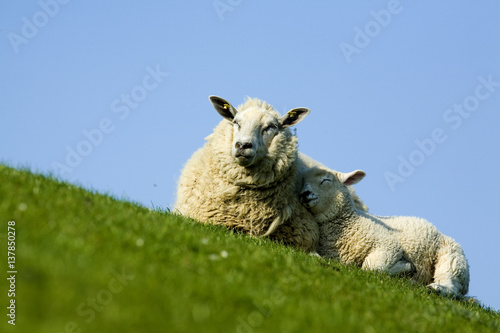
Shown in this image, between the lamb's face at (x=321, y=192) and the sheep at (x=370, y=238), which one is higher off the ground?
the lamb's face at (x=321, y=192)

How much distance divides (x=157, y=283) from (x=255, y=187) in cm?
562

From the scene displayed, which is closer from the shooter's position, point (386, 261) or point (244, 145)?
point (244, 145)

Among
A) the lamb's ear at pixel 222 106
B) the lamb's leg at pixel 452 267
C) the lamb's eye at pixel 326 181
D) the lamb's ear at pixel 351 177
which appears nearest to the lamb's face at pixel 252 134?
the lamb's ear at pixel 222 106

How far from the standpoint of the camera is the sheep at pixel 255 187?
10297 mm

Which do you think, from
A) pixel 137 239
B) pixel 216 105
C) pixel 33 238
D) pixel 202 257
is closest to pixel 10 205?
pixel 33 238

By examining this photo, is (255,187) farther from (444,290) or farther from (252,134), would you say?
(444,290)

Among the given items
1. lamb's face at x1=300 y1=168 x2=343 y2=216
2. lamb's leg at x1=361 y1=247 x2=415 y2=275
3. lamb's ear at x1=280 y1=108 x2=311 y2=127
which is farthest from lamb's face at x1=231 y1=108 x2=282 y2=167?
lamb's leg at x1=361 y1=247 x2=415 y2=275

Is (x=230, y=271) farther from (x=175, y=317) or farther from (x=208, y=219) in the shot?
(x=208, y=219)

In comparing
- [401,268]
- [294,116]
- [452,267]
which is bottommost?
[452,267]

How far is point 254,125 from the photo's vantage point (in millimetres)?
10234

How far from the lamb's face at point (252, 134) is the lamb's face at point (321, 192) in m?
1.11

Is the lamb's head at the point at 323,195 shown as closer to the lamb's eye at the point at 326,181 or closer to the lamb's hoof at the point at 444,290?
the lamb's eye at the point at 326,181

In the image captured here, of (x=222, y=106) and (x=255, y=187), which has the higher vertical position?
(x=222, y=106)

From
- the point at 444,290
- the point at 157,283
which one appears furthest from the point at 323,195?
the point at 157,283
